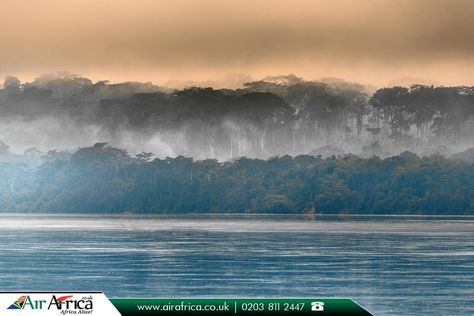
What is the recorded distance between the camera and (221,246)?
61.8 meters

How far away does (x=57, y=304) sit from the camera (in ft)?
79.1

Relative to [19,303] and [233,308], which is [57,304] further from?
[233,308]

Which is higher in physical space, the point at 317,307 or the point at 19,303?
the point at 19,303

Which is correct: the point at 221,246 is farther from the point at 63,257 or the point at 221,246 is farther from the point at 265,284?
the point at 265,284

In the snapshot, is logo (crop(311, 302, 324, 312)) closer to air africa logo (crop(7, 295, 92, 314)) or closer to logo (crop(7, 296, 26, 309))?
air africa logo (crop(7, 295, 92, 314))

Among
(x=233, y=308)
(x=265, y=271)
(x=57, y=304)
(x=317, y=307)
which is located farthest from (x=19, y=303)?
(x=265, y=271)

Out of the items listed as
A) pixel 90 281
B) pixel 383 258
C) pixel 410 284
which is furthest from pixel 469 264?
pixel 90 281

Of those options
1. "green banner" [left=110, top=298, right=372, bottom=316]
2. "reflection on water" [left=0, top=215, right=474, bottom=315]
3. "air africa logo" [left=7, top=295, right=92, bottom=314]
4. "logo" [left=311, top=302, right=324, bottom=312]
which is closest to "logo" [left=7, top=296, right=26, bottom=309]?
"air africa logo" [left=7, top=295, right=92, bottom=314]

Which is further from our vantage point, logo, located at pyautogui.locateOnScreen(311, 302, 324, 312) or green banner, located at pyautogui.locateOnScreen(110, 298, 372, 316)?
logo, located at pyautogui.locateOnScreen(311, 302, 324, 312)

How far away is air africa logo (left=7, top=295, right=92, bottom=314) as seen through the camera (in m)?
24.0

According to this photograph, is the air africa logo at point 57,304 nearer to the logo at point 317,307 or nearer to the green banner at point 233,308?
the green banner at point 233,308

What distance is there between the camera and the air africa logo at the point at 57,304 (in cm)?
2395

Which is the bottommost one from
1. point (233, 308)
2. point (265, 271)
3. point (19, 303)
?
point (265, 271)

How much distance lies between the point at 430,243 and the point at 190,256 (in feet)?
60.0
